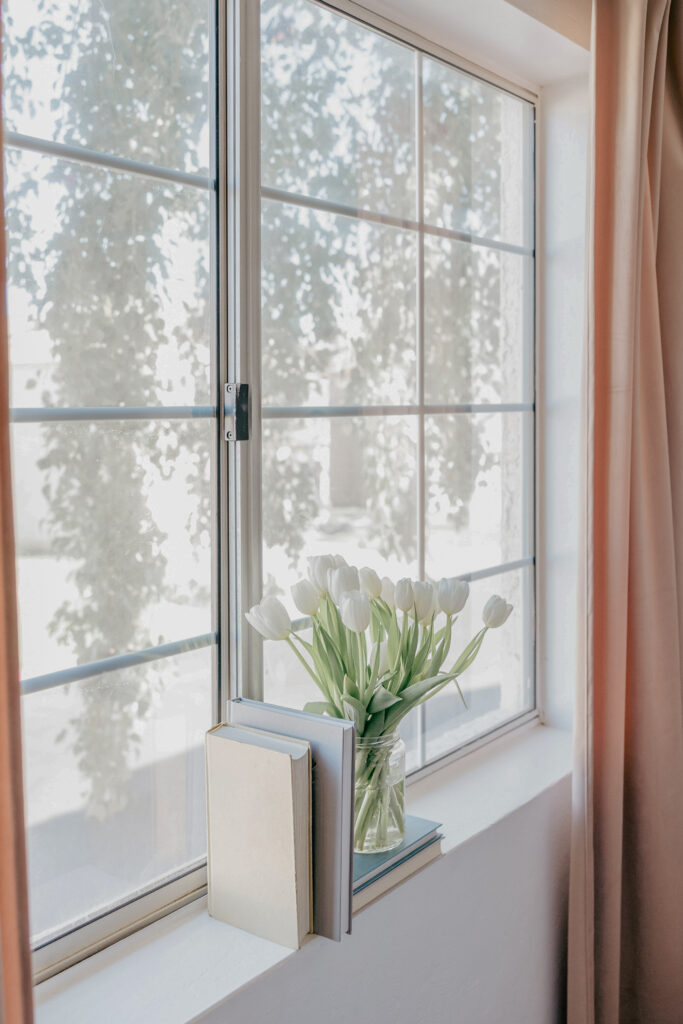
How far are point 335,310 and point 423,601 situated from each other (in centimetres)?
53

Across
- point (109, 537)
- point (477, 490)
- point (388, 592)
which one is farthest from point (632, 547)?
point (109, 537)

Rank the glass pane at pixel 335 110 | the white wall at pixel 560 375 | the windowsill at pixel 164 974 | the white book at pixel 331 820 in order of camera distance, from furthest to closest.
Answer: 1. the white wall at pixel 560 375
2. the glass pane at pixel 335 110
3. the white book at pixel 331 820
4. the windowsill at pixel 164 974

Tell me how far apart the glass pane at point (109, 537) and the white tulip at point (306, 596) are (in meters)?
0.14

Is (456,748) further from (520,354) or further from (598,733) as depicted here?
(520,354)

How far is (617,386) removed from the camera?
5.74ft

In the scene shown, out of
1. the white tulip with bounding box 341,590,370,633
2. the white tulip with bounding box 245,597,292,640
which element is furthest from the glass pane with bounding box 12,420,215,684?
the white tulip with bounding box 341,590,370,633

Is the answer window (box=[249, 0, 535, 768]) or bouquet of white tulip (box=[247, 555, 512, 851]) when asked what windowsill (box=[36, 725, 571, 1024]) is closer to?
bouquet of white tulip (box=[247, 555, 512, 851])

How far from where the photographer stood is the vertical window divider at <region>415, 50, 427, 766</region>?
1.69 metres

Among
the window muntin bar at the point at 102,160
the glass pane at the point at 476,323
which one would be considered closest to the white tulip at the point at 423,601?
the glass pane at the point at 476,323

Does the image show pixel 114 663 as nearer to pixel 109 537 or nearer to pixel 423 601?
pixel 109 537

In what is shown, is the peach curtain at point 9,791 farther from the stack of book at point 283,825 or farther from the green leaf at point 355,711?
the green leaf at point 355,711

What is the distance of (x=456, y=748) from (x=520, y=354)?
→ 887 millimetres

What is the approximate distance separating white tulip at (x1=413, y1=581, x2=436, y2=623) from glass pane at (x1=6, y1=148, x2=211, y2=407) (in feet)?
1.37

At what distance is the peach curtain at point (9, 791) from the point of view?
2.62 ft
